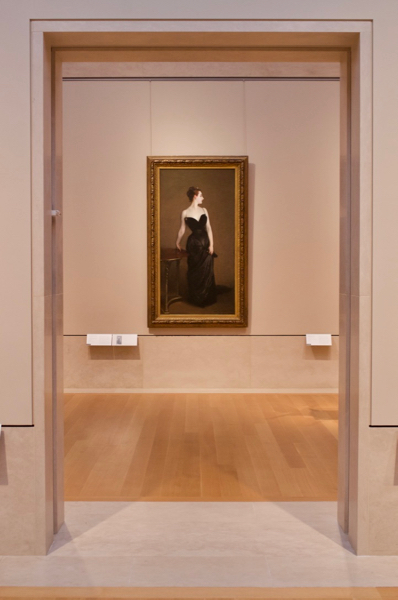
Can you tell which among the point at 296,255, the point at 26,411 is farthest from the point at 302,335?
the point at 26,411

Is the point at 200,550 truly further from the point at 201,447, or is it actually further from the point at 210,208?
the point at 210,208

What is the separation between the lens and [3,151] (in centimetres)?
448

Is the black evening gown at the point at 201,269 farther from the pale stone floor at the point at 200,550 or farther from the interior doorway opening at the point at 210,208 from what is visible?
the pale stone floor at the point at 200,550

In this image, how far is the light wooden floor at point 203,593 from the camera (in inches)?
158

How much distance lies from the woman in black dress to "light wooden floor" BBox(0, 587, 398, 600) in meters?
6.68

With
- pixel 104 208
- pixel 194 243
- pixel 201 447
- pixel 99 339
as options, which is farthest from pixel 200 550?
pixel 104 208

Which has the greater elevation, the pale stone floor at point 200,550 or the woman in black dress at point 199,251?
the woman in black dress at point 199,251

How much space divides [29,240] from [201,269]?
613cm

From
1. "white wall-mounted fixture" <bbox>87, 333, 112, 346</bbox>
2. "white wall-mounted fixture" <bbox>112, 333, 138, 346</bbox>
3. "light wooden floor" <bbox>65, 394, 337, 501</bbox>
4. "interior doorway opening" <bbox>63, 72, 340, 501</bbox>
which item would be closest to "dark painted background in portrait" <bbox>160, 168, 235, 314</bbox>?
"interior doorway opening" <bbox>63, 72, 340, 501</bbox>

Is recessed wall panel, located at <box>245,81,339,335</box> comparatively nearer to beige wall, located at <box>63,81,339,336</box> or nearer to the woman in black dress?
beige wall, located at <box>63,81,339,336</box>

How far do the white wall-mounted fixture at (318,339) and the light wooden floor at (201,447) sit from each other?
0.77 m

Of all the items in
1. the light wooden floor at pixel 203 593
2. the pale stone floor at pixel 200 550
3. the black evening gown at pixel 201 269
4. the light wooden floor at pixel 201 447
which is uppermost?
the black evening gown at pixel 201 269

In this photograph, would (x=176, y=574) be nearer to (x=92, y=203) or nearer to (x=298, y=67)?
(x=92, y=203)

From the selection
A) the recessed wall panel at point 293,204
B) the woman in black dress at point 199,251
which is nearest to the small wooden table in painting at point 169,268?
the woman in black dress at point 199,251
